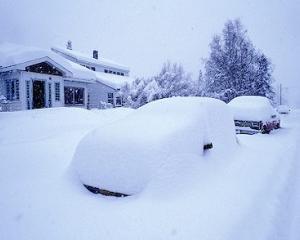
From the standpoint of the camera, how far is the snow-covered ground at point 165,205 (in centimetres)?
331

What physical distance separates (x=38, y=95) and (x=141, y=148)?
1647cm

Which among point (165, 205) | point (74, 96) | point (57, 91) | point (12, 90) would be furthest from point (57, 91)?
point (165, 205)

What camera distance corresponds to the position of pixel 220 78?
89.6ft

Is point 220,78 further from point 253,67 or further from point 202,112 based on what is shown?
point 202,112

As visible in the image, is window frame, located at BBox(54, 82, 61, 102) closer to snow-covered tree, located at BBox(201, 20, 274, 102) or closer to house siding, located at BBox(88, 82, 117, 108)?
house siding, located at BBox(88, 82, 117, 108)

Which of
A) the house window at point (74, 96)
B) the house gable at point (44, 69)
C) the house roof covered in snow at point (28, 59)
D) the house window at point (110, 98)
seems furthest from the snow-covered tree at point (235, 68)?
the house gable at point (44, 69)

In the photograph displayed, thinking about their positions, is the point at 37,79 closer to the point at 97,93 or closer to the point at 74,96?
the point at 74,96

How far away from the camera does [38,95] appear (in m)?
18.5

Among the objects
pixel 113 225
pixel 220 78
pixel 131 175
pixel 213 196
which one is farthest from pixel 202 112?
pixel 220 78

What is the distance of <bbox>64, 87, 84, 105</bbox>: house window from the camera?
71.5 ft

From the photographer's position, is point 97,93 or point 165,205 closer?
point 165,205

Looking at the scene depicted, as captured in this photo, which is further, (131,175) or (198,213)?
(131,175)

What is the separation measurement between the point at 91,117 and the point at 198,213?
9.61m

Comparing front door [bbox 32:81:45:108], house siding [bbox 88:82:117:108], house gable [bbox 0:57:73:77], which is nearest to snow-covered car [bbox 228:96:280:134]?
house gable [bbox 0:57:73:77]
